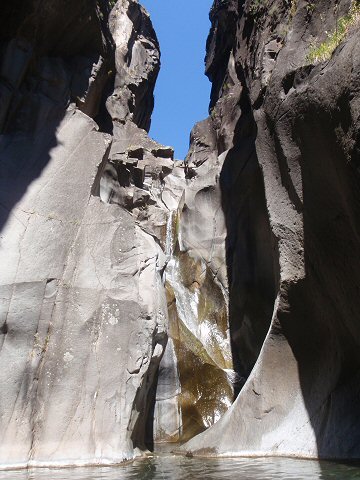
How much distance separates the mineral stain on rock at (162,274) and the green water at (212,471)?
0.70 m

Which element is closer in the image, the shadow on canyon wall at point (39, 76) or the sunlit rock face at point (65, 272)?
the sunlit rock face at point (65, 272)

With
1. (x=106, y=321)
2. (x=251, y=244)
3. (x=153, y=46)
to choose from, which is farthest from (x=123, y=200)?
(x=153, y=46)

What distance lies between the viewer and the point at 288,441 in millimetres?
8656

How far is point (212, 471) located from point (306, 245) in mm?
3865

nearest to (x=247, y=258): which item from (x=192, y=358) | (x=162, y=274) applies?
(x=192, y=358)

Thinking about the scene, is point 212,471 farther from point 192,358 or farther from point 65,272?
point 192,358

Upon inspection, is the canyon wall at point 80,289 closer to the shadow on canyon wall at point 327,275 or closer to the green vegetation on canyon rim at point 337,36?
the shadow on canyon wall at point 327,275

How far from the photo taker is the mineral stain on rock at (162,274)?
816 cm

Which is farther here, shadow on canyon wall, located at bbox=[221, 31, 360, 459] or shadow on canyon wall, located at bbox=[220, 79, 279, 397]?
shadow on canyon wall, located at bbox=[220, 79, 279, 397]

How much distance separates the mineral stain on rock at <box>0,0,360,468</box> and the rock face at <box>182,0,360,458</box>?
3 centimetres

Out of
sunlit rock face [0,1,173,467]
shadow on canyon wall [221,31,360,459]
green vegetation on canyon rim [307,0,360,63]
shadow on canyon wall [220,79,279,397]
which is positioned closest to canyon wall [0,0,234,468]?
sunlit rock face [0,1,173,467]

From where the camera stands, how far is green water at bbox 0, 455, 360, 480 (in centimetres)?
606

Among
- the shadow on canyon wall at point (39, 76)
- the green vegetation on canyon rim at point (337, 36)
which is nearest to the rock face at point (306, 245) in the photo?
the green vegetation on canyon rim at point (337, 36)

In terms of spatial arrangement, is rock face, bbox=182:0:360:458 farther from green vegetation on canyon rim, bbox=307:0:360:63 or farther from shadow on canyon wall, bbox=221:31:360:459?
green vegetation on canyon rim, bbox=307:0:360:63
